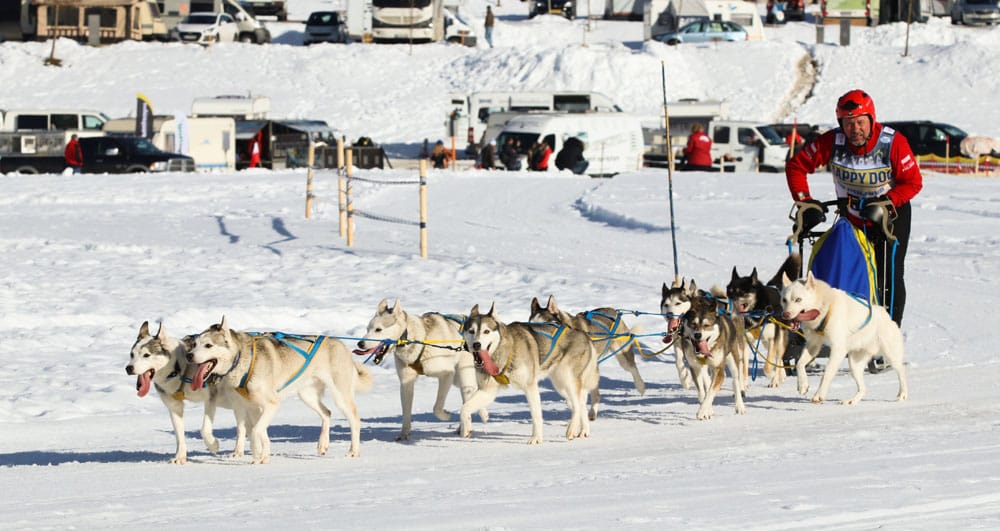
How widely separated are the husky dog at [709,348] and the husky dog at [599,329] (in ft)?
1.72

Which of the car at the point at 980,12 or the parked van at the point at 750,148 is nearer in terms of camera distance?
the parked van at the point at 750,148

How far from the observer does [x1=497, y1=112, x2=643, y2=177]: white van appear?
A: 2800 cm

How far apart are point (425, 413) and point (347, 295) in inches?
169

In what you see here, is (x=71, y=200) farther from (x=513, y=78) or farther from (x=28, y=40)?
(x=28, y=40)

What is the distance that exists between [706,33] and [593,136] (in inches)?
609

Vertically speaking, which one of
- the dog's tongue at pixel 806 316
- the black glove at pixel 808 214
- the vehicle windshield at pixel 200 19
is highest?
the vehicle windshield at pixel 200 19

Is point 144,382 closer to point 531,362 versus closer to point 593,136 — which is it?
point 531,362

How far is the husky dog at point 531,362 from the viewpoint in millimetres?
6914

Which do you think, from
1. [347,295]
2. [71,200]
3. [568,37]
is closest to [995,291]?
[347,295]

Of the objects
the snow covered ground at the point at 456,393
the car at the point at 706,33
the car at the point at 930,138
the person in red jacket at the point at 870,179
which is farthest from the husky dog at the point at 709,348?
the car at the point at 706,33

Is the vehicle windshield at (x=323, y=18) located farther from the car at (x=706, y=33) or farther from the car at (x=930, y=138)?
the car at (x=930, y=138)

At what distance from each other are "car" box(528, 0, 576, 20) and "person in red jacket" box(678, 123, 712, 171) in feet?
78.9

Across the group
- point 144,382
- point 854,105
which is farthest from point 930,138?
point 144,382

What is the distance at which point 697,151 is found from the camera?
27359 mm
